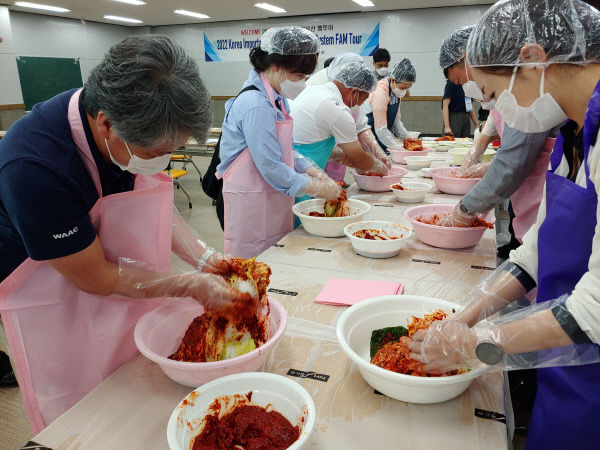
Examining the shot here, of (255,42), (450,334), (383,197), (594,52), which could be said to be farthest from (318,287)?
(255,42)

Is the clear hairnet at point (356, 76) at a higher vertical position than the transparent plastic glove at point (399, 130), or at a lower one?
higher

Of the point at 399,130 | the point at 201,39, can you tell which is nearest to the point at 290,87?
the point at 399,130

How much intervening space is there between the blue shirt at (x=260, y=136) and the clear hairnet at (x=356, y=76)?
28.4 inches

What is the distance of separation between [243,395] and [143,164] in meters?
0.73

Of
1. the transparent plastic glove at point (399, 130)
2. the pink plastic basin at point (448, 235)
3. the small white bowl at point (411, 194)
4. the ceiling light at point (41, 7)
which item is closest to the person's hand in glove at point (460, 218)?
the pink plastic basin at point (448, 235)

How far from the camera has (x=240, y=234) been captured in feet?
8.48

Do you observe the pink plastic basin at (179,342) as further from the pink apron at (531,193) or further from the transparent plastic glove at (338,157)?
the transparent plastic glove at (338,157)

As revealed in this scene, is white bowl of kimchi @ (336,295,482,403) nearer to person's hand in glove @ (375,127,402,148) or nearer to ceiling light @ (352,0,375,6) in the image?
person's hand in glove @ (375,127,402,148)

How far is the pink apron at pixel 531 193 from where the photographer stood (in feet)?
5.88

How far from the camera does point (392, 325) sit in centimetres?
137

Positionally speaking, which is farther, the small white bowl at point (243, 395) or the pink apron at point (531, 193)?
the pink apron at point (531, 193)

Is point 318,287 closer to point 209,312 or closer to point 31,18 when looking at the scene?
point 209,312

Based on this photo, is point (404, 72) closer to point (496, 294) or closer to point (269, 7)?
point (496, 294)

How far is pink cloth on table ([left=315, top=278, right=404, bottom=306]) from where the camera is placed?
62.0 inches
